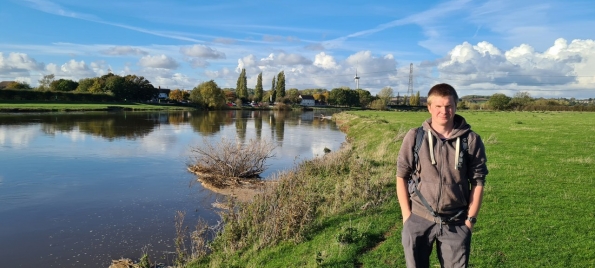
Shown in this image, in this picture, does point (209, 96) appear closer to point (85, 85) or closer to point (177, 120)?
point (85, 85)

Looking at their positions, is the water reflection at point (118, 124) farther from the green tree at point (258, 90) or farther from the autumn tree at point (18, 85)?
the green tree at point (258, 90)

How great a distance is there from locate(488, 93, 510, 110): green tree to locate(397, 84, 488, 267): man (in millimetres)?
102578

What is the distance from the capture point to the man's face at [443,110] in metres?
3.86

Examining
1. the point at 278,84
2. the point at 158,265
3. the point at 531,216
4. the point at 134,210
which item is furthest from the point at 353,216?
the point at 278,84

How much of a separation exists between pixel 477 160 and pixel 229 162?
14718mm

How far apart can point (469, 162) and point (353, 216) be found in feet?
20.8

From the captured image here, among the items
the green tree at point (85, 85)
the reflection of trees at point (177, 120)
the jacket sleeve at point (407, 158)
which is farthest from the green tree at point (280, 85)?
the jacket sleeve at point (407, 158)

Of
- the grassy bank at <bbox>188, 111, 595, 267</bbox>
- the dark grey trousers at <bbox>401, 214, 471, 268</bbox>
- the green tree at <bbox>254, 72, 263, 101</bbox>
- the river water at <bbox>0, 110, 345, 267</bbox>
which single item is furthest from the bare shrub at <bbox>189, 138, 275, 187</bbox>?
the green tree at <bbox>254, 72, 263, 101</bbox>

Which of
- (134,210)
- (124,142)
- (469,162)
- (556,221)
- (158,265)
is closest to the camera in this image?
(469,162)

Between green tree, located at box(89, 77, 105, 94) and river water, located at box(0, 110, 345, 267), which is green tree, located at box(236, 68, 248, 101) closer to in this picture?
green tree, located at box(89, 77, 105, 94)

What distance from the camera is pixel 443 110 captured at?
3857 mm

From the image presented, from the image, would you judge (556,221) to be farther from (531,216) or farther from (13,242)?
(13,242)

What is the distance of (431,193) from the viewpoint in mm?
3922

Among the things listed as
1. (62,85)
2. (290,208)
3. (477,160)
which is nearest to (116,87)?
(62,85)
